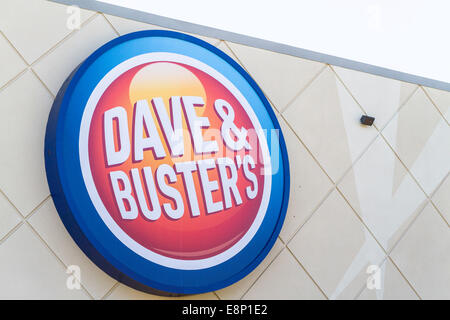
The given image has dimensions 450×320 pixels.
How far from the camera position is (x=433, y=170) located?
9.19 ft

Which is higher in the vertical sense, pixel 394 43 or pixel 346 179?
pixel 394 43

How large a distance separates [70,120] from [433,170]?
6.75ft

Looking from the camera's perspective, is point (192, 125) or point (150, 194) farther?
point (192, 125)

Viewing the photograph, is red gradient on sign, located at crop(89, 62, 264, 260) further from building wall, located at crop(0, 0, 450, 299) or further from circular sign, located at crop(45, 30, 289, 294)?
building wall, located at crop(0, 0, 450, 299)

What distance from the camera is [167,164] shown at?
1.94 m

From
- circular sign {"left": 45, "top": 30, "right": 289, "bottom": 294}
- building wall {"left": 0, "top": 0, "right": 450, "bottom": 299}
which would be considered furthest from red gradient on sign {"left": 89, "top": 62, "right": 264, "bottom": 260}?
building wall {"left": 0, "top": 0, "right": 450, "bottom": 299}

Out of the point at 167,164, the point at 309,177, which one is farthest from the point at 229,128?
the point at 309,177

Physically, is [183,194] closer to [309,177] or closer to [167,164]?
[167,164]

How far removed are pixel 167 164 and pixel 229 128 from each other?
340 mm

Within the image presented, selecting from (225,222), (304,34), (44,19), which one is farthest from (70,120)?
(304,34)

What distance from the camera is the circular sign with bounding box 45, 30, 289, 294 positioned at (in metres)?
1.77

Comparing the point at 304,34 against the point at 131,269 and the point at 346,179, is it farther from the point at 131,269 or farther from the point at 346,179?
the point at 131,269

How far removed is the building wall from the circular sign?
10 centimetres

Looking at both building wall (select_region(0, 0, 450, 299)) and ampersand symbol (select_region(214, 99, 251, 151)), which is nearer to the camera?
building wall (select_region(0, 0, 450, 299))
